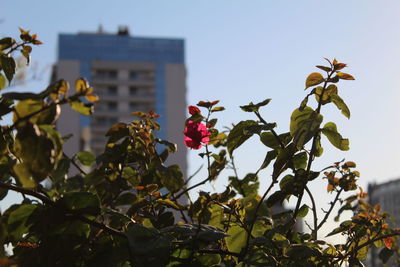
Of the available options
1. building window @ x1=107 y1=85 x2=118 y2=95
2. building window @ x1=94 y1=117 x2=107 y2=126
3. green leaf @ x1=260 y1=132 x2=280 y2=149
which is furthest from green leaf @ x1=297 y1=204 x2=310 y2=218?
building window @ x1=107 y1=85 x2=118 y2=95

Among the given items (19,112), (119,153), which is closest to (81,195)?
(19,112)

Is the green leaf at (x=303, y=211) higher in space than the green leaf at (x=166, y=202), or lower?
lower

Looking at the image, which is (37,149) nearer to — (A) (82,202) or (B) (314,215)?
(A) (82,202)

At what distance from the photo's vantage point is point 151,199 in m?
0.90

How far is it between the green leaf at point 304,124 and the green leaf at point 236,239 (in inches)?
5.4

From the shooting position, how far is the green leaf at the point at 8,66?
0.76 meters

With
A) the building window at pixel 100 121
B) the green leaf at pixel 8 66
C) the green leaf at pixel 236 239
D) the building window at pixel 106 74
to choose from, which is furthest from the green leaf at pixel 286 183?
the building window at pixel 100 121

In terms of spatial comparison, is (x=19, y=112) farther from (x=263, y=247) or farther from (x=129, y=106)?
(x=129, y=106)

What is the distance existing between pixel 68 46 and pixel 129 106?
18.7 feet

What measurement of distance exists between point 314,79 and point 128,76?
39688 mm

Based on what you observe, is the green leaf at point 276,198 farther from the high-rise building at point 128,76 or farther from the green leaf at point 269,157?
the high-rise building at point 128,76

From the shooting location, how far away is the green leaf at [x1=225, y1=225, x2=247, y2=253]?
2.51 feet

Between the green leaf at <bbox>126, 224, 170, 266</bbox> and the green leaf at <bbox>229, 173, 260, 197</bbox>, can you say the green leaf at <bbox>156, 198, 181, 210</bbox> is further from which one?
the green leaf at <bbox>229, 173, 260, 197</bbox>

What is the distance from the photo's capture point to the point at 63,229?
66 cm
